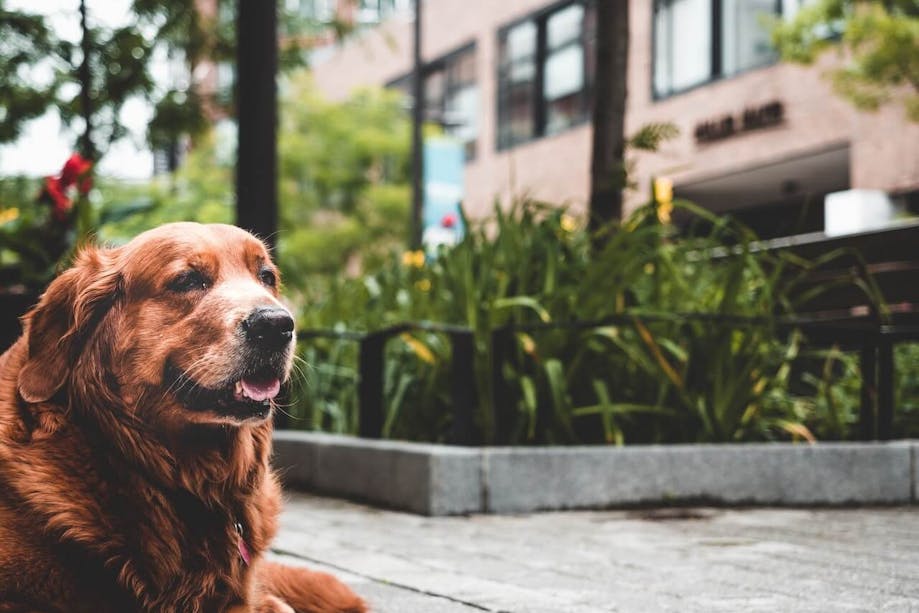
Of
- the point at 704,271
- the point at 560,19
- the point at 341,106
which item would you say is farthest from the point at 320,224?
the point at 704,271

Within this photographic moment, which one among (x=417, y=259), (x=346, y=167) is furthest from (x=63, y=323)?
(x=346, y=167)

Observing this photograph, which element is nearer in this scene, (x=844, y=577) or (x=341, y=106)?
(x=844, y=577)

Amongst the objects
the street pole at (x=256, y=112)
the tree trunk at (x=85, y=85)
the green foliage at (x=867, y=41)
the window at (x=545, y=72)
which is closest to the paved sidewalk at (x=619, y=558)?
the street pole at (x=256, y=112)

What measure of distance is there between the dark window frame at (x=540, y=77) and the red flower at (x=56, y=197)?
20.2m

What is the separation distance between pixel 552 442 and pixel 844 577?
91.8 inches

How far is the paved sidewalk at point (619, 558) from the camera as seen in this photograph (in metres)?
4.01

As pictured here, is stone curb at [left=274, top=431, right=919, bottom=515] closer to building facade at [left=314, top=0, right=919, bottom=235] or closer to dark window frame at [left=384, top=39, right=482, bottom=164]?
building facade at [left=314, top=0, right=919, bottom=235]

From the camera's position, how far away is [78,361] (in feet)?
9.21

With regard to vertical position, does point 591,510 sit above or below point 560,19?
below

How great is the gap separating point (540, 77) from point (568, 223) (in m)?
22.7

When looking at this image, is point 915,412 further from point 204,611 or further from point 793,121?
point 793,121

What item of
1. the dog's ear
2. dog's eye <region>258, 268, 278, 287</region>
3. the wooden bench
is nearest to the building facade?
the wooden bench

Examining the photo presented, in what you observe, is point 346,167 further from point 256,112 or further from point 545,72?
point 256,112

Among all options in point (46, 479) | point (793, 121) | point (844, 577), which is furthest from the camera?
point (793, 121)
